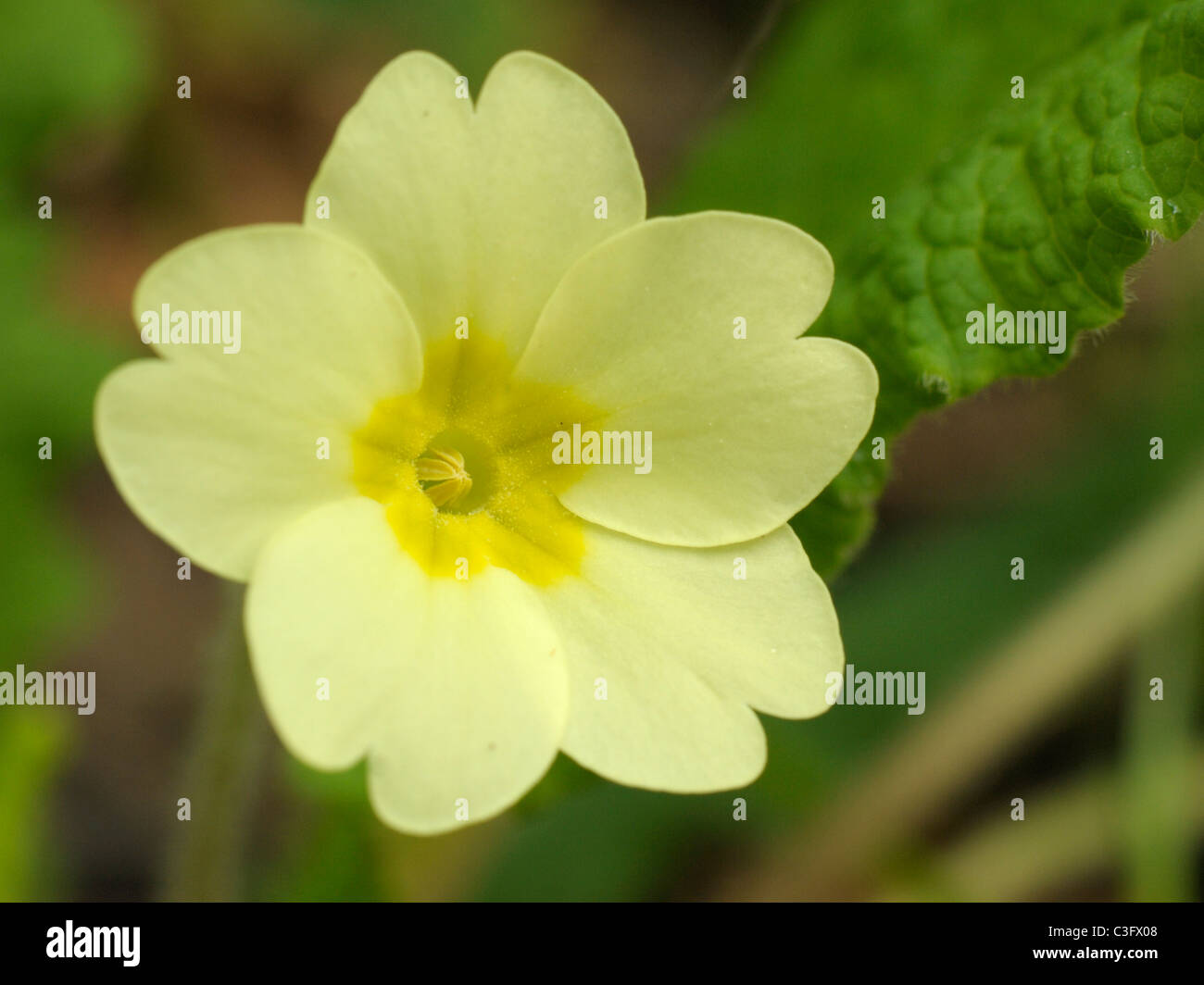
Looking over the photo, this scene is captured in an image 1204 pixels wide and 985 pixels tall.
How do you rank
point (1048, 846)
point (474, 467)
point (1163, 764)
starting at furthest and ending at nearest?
point (1048, 846), point (1163, 764), point (474, 467)

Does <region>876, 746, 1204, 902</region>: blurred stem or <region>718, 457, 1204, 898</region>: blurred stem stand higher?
<region>718, 457, 1204, 898</region>: blurred stem

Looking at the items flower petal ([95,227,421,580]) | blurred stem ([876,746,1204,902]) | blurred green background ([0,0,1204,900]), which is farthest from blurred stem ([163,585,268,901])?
blurred stem ([876,746,1204,902])

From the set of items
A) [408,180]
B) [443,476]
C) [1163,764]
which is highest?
[408,180]

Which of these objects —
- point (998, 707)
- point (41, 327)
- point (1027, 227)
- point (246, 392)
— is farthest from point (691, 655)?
point (41, 327)

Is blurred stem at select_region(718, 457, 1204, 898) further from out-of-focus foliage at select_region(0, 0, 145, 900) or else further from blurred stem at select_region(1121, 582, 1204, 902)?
out-of-focus foliage at select_region(0, 0, 145, 900)

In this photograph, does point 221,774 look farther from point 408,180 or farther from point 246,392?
point 408,180

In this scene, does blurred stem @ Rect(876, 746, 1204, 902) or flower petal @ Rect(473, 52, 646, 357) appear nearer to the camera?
flower petal @ Rect(473, 52, 646, 357)

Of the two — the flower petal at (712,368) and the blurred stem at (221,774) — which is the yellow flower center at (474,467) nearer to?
the flower petal at (712,368)
